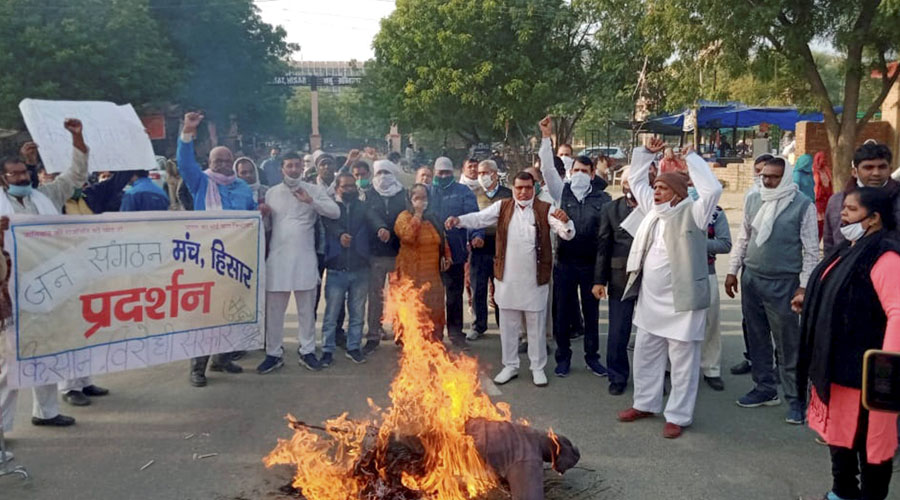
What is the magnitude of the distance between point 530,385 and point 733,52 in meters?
8.82

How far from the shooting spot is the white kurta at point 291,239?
6.42 meters

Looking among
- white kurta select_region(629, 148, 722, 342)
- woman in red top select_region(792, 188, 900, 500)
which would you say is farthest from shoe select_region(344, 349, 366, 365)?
woman in red top select_region(792, 188, 900, 500)

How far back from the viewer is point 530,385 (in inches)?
245

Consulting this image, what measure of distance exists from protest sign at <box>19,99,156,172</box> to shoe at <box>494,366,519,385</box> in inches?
147

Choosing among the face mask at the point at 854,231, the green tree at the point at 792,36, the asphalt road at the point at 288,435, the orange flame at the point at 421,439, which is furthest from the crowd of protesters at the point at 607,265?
the green tree at the point at 792,36

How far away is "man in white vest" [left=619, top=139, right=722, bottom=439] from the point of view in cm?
500

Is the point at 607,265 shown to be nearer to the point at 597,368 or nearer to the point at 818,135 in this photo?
the point at 597,368

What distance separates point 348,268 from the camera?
6.86 m

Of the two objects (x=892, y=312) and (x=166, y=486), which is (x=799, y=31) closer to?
(x=892, y=312)

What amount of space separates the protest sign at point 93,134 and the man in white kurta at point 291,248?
1321 mm

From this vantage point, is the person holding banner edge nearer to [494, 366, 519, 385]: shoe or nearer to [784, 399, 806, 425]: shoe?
[494, 366, 519, 385]: shoe

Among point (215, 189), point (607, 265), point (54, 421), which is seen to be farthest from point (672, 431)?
point (54, 421)

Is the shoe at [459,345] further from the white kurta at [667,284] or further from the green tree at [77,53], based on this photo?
the green tree at [77,53]

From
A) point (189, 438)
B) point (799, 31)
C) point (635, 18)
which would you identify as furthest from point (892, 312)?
point (635, 18)
